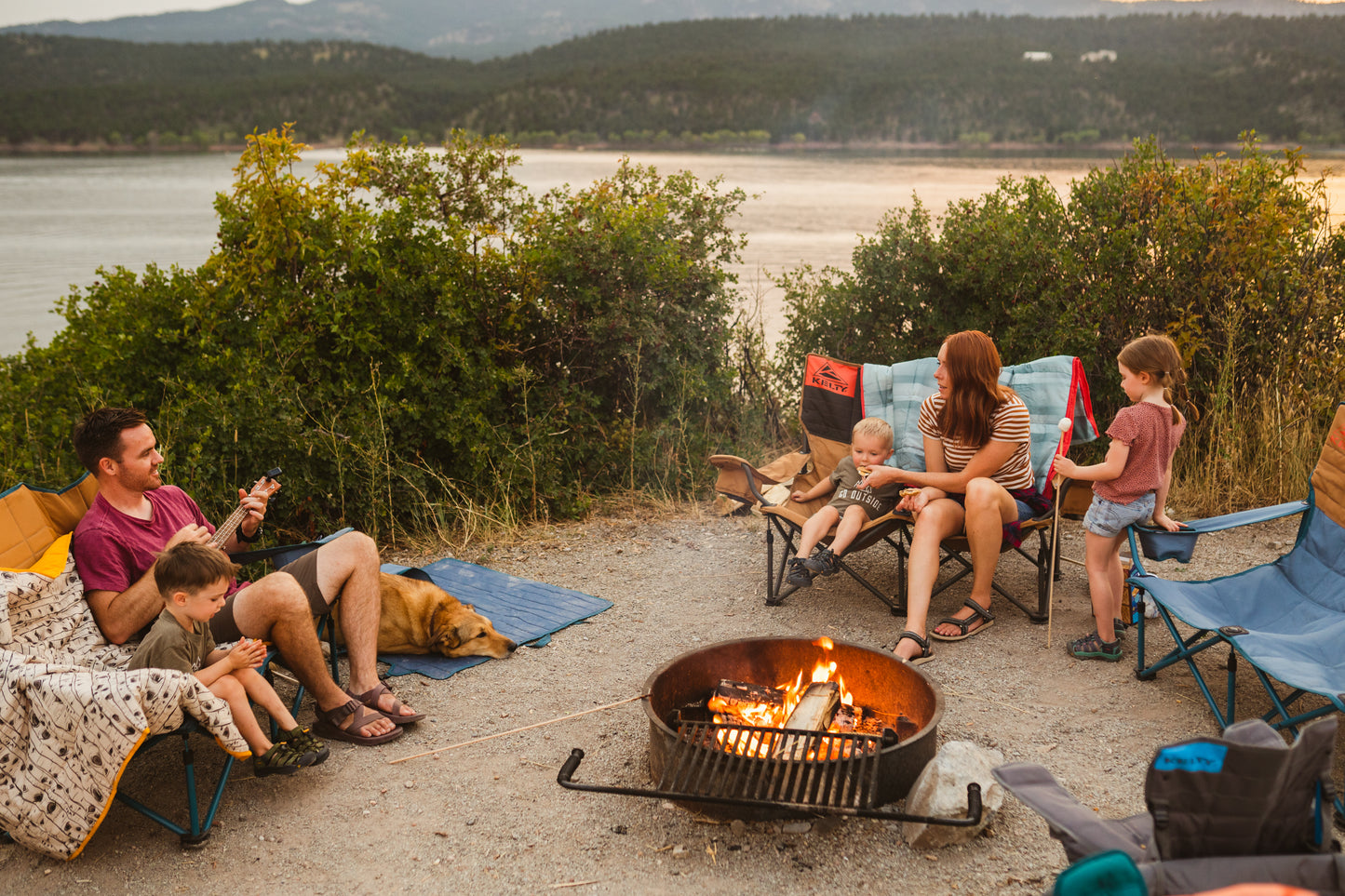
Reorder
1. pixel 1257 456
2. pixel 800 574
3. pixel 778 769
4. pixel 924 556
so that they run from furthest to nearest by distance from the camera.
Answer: pixel 1257 456, pixel 800 574, pixel 924 556, pixel 778 769

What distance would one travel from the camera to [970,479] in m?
3.34

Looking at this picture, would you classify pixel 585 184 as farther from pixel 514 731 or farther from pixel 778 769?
pixel 778 769

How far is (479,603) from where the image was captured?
12.3 ft

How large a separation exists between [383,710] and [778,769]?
49.8 inches

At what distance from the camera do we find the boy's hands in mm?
2354

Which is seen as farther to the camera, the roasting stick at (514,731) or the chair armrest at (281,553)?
the chair armrest at (281,553)

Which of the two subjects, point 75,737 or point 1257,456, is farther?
point 1257,456

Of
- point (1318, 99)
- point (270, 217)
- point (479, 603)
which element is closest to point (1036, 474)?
point (479, 603)

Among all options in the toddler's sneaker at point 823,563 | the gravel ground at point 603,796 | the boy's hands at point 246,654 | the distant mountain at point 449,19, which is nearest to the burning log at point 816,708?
the gravel ground at point 603,796

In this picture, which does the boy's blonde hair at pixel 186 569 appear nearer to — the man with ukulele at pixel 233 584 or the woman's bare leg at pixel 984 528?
the man with ukulele at pixel 233 584

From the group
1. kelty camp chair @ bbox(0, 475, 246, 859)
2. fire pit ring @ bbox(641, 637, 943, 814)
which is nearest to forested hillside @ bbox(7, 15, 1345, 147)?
fire pit ring @ bbox(641, 637, 943, 814)

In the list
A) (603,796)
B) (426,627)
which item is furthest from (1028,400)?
(426,627)

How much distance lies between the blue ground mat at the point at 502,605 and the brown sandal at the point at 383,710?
1.09 ft

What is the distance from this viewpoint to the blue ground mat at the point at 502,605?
3.25m
